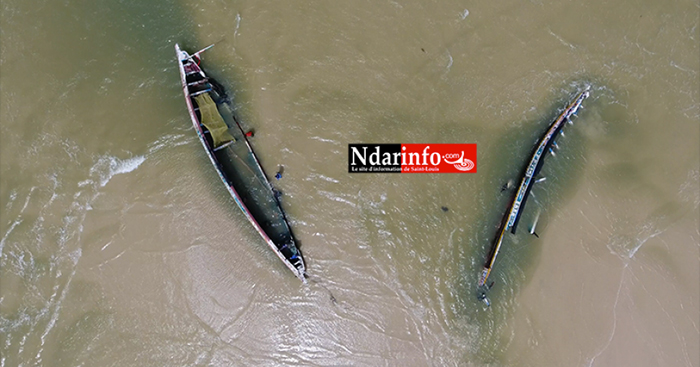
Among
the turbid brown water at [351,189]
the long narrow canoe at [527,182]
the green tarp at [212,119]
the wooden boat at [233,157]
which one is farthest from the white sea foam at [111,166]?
the long narrow canoe at [527,182]

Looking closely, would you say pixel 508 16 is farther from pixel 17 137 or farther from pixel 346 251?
pixel 17 137

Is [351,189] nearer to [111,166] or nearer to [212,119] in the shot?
[212,119]

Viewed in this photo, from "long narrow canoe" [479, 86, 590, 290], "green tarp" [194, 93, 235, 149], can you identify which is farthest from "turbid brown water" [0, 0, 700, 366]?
"green tarp" [194, 93, 235, 149]

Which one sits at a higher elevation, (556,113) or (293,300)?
(556,113)

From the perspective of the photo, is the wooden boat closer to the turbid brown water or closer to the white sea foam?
the turbid brown water

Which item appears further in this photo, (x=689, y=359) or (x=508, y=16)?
(x=508, y=16)

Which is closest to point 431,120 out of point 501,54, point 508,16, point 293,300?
point 501,54

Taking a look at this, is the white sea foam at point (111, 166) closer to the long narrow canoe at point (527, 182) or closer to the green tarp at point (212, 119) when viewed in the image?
the green tarp at point (212, 119)
